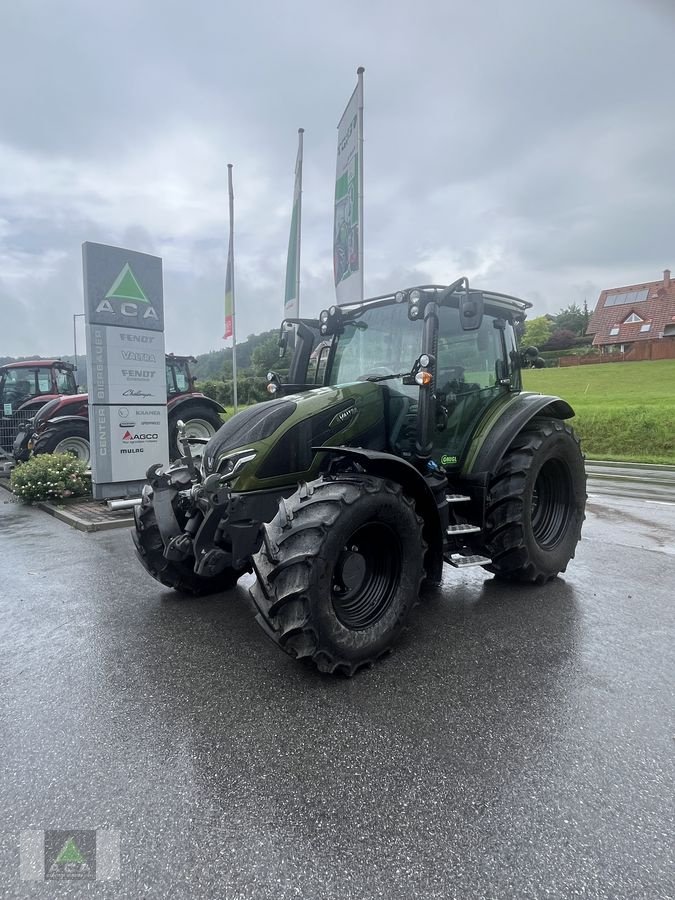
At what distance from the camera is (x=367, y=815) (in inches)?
79.4

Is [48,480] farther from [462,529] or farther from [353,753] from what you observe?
[353,753]

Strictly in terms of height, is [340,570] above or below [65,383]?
below

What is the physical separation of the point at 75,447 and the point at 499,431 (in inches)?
368

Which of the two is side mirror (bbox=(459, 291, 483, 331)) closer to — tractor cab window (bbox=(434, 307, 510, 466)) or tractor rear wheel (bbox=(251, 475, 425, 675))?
tractor cab window (bbox=(434, 307, 510, 466))

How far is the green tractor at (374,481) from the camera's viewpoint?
113 inches

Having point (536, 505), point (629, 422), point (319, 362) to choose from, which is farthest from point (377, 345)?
point (629, 422)

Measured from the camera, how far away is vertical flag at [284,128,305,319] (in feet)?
47.4

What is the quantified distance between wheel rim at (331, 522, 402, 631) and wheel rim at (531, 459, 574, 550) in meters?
2.03

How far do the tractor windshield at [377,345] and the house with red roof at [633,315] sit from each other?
168ft

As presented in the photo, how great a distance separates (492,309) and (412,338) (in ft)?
3.16

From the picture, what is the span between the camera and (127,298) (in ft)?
26.8

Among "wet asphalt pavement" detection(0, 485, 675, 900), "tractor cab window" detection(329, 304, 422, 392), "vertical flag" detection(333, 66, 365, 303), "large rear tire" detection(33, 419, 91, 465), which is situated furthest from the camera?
"vertical flag" detection(333, 66, 365, 303)

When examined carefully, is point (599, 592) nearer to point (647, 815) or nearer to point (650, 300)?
point (647, 815)

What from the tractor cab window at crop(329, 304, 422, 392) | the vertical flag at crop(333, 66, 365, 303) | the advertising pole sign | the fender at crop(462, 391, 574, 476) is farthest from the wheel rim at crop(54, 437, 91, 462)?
the fender at crop(462, 391, 574, 476)
